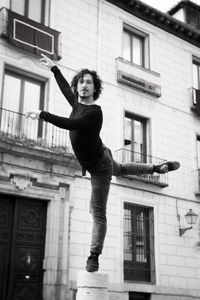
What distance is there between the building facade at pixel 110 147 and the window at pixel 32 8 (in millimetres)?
35

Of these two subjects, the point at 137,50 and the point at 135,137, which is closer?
the point at 135,137

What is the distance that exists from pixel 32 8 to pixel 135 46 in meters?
4.47

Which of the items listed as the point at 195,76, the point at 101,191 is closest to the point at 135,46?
the point at 195,76

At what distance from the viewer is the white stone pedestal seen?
16.0 ft

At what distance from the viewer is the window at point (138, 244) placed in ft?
45.7

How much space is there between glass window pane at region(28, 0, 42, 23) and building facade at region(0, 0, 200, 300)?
0.12ft

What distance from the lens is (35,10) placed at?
46.7 ft

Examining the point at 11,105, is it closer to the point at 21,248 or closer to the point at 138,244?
the point at 21,248

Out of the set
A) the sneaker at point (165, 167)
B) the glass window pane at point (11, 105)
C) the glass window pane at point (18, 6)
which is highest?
the glass window pane at point (18, 6)

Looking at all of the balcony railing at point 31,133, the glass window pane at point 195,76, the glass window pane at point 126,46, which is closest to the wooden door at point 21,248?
the balcony railing at point 31,133

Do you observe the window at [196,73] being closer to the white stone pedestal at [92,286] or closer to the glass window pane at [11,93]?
the glass window pane at [11,93]

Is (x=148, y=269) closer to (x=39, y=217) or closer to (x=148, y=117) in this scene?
(x=39, y=217)

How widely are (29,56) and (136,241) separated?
6.57 meters

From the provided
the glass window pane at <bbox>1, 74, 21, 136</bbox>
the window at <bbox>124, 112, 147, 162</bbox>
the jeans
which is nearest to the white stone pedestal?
the jeans
